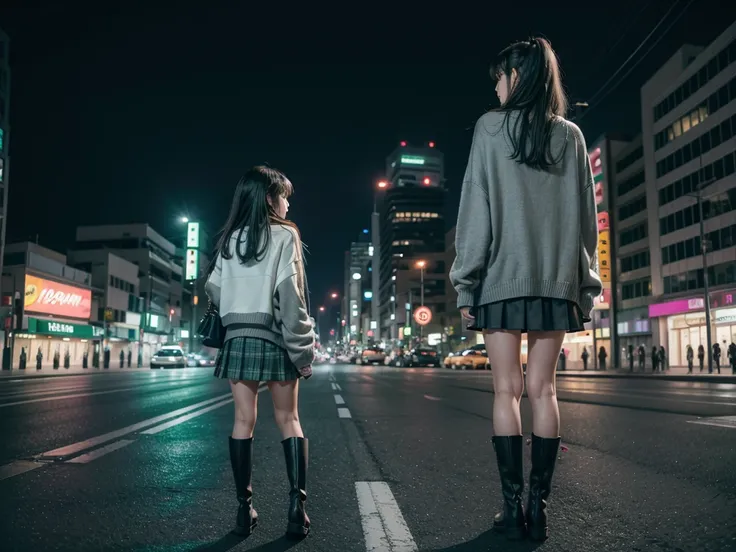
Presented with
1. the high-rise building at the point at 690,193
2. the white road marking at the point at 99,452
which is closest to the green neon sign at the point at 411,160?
the high-rise building at the point at 690,193

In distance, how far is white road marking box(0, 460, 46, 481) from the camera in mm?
4387

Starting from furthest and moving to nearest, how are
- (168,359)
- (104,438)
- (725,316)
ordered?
(168,359), (725,316), (104,438)

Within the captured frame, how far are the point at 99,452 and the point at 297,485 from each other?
3.05 metres

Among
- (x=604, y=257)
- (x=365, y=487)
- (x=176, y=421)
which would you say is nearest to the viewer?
(x=365, y=487)

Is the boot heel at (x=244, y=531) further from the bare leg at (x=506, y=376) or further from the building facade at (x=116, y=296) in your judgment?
the building facade at (x=116, y=296)

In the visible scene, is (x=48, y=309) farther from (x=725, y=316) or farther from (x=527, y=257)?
(x=527, y=257)

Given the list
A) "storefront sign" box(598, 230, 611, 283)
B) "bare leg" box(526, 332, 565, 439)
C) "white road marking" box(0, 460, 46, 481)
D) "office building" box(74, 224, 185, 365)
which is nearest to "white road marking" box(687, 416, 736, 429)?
"bare leg" box(526, 332, 565, 439)

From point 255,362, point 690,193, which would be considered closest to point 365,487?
point 255,362

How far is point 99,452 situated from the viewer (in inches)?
214

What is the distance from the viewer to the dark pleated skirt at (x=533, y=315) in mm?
2953

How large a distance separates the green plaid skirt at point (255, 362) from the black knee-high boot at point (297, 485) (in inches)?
13.5

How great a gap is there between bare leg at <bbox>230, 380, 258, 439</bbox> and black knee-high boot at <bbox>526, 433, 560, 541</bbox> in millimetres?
1381

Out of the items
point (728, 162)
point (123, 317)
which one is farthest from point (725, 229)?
point (123, 317)

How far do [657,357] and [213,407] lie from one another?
103 feet
